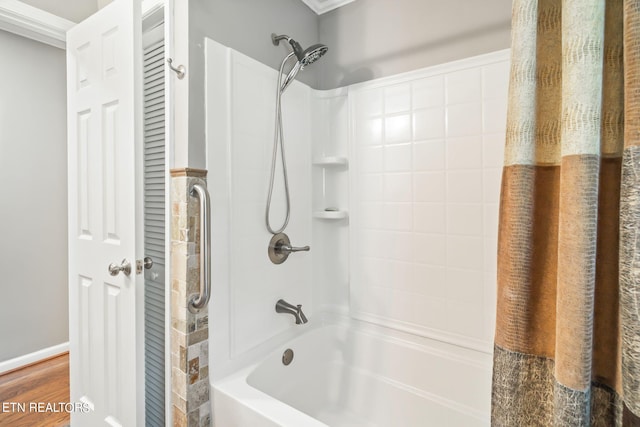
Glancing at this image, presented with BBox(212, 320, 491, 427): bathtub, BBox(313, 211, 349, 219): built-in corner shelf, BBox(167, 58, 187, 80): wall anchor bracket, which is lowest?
BBox(212, 320, 491, 427): bathtub

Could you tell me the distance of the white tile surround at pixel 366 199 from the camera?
130cm

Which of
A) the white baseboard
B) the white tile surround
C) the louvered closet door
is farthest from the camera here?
the white baseboard

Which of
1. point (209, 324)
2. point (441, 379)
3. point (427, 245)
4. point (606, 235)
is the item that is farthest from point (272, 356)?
point (606, 235)

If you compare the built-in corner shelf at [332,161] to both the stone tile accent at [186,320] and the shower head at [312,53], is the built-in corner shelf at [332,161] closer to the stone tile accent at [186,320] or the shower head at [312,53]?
the shower head at [312,53]

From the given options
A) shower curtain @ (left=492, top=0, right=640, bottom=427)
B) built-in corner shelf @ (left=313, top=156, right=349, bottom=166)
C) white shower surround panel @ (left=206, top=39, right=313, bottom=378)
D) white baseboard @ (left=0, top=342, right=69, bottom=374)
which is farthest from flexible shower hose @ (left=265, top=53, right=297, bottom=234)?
white baseboard @ (left=0, top=342, right=69, bottom=374)

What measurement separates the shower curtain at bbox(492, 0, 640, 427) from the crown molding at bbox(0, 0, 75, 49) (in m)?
2.57

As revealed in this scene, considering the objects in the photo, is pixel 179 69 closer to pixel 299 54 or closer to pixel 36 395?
pixel 299 54

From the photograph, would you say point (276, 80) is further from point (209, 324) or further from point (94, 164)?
point (209, 324)

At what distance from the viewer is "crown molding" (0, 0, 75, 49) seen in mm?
1758

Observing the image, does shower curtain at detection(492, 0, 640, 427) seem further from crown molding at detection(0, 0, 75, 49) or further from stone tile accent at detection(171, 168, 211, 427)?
crown molding at detection(0, 0, 75, 49)

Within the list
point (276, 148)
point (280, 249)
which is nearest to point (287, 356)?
point (280, 249)

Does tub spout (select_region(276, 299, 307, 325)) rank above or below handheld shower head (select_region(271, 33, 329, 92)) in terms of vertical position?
below

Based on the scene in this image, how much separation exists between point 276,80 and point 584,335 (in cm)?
150

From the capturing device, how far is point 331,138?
1.79 meters
